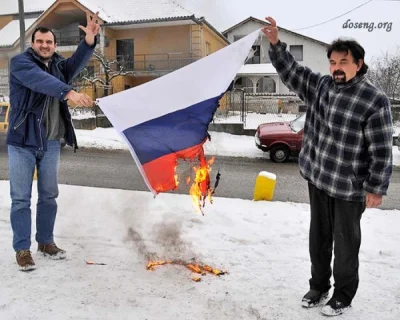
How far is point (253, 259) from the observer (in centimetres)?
399

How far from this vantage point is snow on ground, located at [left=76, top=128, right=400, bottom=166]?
14.3 m

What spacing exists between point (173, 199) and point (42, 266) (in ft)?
8.44

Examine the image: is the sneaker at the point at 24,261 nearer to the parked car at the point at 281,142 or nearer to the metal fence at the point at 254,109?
the parked car at the point at 281,142

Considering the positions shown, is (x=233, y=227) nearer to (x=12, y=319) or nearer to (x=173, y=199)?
(x=173, y=199)

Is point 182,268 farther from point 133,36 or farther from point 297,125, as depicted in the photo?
point 133,36

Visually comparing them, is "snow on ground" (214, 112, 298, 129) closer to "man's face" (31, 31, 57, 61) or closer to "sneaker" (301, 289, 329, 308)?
"man's face" (31, 31, 57, 61)

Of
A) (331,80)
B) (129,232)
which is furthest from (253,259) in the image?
(331,80)

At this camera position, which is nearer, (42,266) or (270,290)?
(270,290)

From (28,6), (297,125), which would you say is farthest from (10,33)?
(297,125)

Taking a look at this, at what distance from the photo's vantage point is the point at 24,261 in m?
3.65

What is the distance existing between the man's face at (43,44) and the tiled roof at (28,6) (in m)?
29.0

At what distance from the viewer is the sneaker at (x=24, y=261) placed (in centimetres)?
364

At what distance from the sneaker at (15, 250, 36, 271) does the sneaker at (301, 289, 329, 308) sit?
7.32 feet

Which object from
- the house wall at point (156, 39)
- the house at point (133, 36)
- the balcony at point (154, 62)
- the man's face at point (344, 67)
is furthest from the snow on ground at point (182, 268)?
the house wall at point (156, 39)
